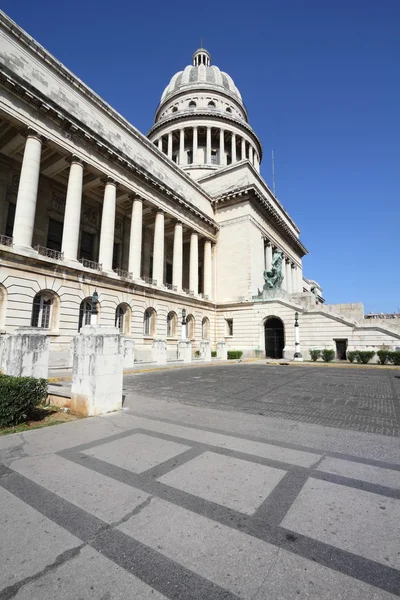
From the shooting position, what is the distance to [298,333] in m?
30.5

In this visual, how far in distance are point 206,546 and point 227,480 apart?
1261mm

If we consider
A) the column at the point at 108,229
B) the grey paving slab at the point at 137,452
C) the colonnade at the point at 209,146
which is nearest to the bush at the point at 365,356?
the column at the point at 108,229

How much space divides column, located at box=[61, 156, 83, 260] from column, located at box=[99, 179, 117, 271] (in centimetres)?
242

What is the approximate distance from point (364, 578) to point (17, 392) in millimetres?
6465

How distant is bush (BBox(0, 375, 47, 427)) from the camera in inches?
241

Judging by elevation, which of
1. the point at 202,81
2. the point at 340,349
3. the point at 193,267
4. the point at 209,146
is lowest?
the point at 340,349

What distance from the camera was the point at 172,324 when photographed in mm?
31844

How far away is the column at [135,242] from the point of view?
27.6 m

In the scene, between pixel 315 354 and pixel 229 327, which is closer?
pixel 315 354

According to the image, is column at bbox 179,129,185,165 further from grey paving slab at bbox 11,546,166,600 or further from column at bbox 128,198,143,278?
grey paving slab at bbox 11,546,166,600

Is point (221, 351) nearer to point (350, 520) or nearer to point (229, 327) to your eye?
point (229, 327)

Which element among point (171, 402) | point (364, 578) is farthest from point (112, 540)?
point (171, 402)

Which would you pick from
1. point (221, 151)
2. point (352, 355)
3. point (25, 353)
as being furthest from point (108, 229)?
point (221, 151)

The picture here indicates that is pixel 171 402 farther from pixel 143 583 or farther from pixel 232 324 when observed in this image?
pixel 232 324
